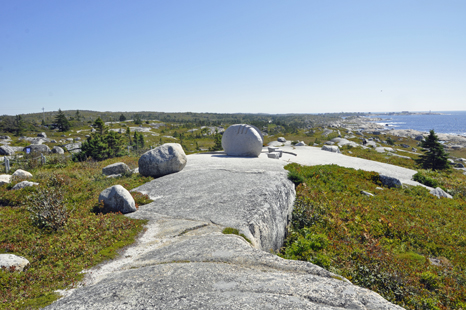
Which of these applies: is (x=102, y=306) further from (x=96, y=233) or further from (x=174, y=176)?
Answer: (x=174, y=176)

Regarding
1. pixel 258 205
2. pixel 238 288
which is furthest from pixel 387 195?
pixel 238 288

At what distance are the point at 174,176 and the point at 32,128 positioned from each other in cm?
8827

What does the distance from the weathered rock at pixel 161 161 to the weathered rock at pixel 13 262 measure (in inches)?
400

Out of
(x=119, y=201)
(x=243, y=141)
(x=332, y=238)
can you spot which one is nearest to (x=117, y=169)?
(x=119, y=201)

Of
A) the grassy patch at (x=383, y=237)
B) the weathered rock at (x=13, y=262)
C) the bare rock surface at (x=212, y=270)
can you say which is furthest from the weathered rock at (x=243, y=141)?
the weathered rock at (x=13, y=262)

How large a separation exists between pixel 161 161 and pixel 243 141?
967 centimetres

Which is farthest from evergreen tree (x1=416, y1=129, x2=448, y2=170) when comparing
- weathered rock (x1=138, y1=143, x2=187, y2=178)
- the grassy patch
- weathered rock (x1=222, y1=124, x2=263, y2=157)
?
weathered rock (x1=138, y1=143, x2=187, y2=178)

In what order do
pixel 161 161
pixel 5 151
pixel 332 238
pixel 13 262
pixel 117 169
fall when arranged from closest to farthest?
1. pixel 13 262
2. pixel 332 238
3. pixel 161 161
4. pixel 117 169
5. pixel 5 151

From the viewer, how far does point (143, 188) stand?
579 inches

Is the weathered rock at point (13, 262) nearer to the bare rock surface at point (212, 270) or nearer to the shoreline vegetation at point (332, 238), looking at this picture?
the shoreline vegetation at point (332, 238)

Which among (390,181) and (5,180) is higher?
(5,180)

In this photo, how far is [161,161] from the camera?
16969mm

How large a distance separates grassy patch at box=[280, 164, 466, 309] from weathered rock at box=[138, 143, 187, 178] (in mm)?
8753

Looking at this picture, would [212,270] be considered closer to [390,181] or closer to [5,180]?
[390,181]
